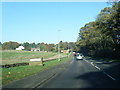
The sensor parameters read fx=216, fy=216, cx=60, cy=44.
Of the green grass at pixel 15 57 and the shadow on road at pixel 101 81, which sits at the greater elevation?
the green grass at pixel 15 57

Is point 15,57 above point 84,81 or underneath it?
above

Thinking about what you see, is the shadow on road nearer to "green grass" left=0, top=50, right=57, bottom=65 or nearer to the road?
the road

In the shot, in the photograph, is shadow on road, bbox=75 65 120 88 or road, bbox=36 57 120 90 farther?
road, bbox=36 57 120 90

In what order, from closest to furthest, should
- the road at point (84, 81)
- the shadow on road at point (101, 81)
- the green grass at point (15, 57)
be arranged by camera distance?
1. the shadow on road at point (101, 81)
2. the road at point (84, 81)
3. the green grass at point (15, 57)

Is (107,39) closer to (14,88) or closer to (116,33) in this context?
(116,33)

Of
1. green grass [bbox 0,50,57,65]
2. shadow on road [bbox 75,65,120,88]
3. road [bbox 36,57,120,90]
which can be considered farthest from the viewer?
green grass [bbox 0,50,57,65]

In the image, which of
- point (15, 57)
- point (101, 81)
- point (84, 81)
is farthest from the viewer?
point (15, 57)

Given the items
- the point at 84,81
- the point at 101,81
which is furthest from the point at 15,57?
the point at 101,81

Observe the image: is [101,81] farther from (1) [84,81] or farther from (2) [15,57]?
(2) [15,57]

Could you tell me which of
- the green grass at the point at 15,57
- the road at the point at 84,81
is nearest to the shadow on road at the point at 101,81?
the road at the point at 84,81

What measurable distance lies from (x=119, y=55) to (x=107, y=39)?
16.1 feet

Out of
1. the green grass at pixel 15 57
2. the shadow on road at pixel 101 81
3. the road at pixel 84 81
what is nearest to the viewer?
the shadow on road at pixel 101 81

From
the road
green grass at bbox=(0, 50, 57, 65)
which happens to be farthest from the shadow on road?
green grass at bbox=(0, 50, 57, 65)

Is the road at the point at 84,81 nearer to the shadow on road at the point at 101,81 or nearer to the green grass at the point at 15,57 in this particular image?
the shadow on road at the point at 101,81
